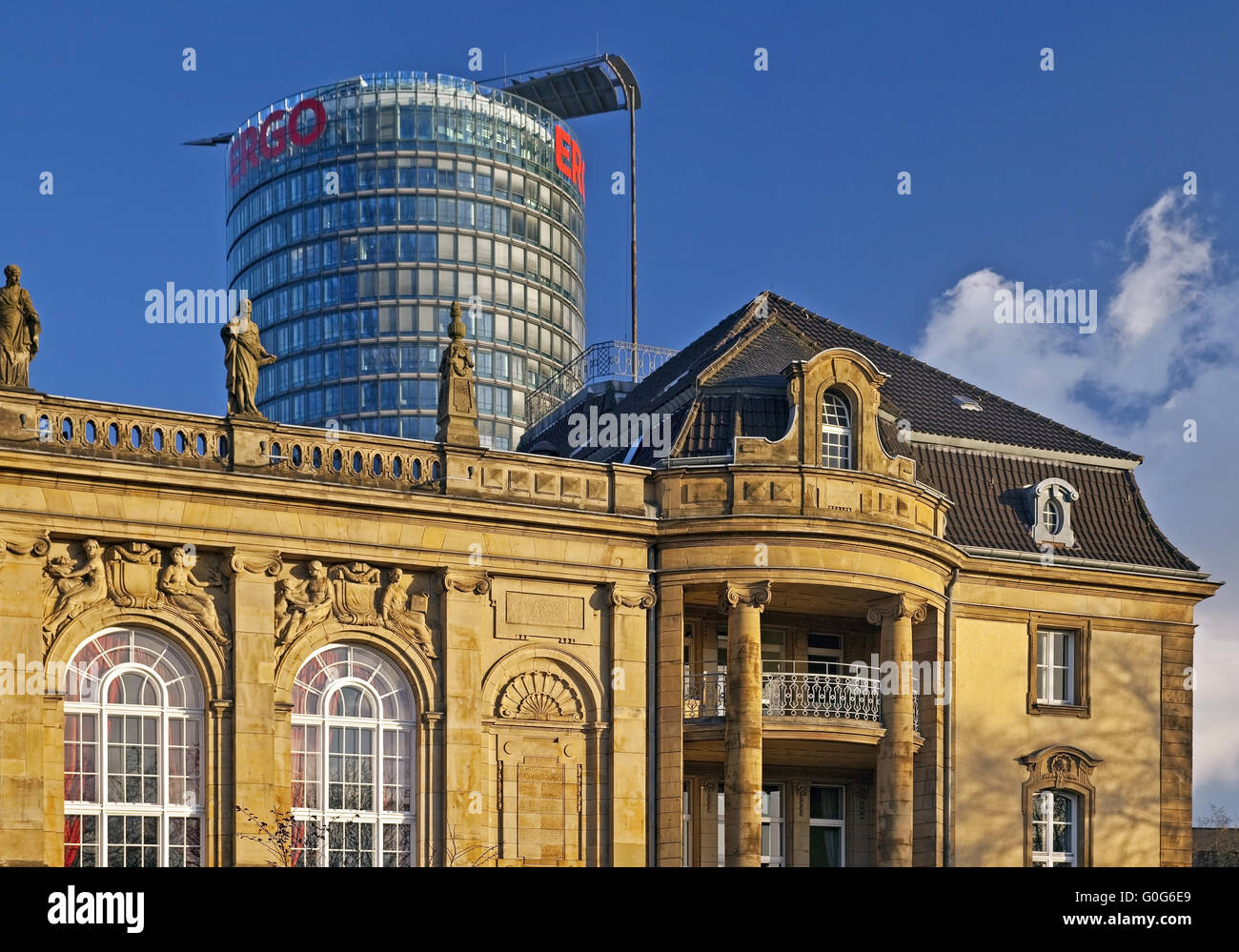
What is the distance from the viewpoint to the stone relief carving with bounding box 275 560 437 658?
3950cm

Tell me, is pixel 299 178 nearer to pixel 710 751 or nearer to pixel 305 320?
pixel 305 320

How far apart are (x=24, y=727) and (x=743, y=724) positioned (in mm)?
14037

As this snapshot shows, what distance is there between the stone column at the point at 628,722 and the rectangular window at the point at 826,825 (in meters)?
5.98

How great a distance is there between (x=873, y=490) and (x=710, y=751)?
6.38 m

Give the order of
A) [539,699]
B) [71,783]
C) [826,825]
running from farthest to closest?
1. [826,825]
2. [539,699]
3. [71,783]

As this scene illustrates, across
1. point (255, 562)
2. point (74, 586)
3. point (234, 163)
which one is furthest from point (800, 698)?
point (234, 163)

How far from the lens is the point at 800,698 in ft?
144

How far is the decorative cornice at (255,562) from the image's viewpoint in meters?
38.7

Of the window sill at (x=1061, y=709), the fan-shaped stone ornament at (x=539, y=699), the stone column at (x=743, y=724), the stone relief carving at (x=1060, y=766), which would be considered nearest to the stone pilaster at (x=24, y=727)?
the fan-shaped stone ornament at (x=539, y=699)

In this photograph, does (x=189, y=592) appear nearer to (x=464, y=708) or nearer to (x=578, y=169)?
(x=464, y=708)

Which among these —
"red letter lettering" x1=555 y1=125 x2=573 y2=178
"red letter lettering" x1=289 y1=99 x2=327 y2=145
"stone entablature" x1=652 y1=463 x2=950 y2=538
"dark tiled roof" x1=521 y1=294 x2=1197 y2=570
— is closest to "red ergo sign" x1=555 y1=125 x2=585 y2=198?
"red letter lettering" x1=555 y1=125 x2=573 y2=178

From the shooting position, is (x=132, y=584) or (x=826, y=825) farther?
(x=826, y=825)

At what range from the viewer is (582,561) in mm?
42531
